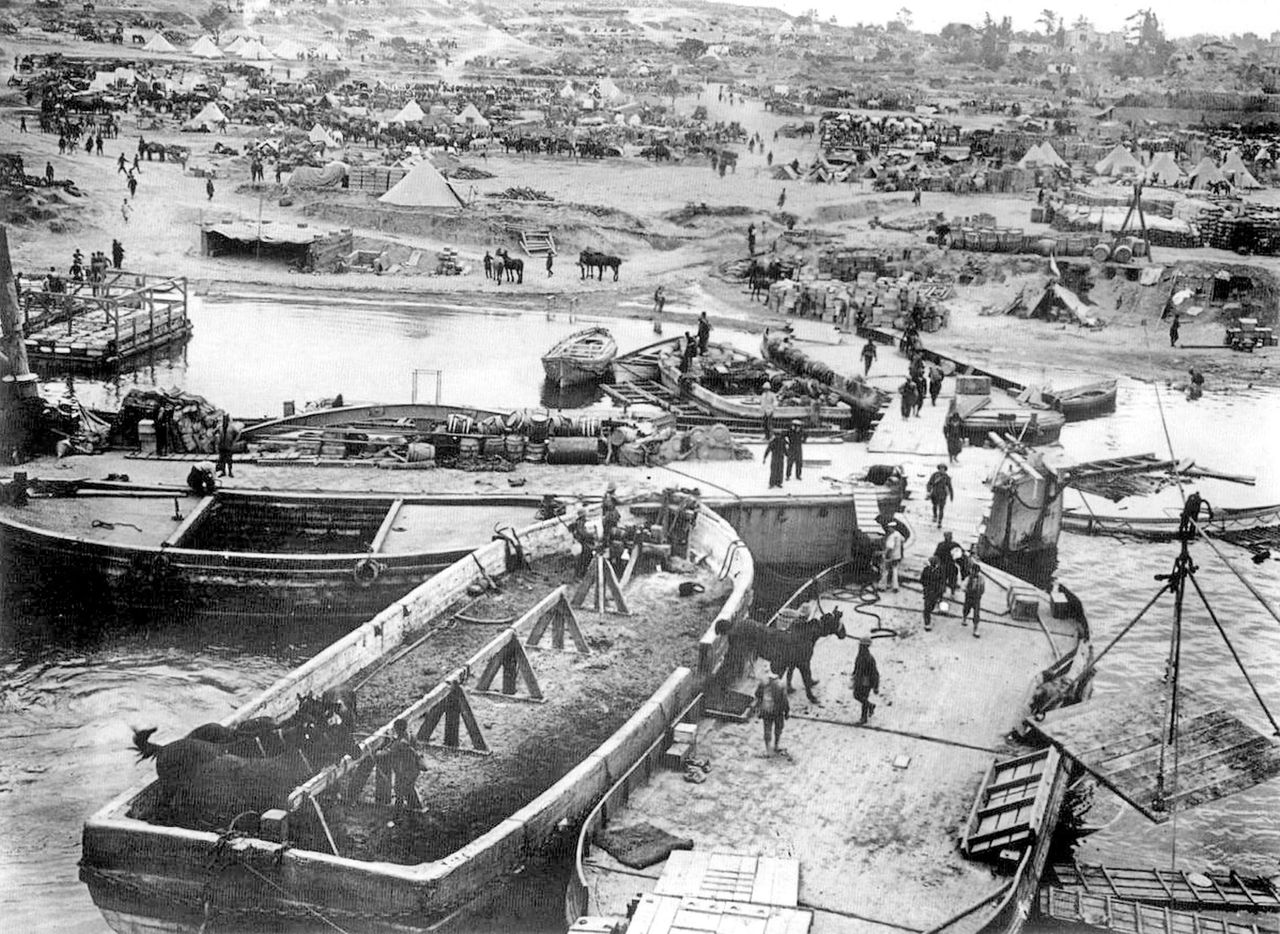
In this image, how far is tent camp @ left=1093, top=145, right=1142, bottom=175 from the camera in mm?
67938

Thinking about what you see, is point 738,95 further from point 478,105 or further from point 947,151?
point 947,151

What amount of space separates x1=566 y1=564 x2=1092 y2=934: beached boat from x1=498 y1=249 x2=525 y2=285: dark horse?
1269 inches

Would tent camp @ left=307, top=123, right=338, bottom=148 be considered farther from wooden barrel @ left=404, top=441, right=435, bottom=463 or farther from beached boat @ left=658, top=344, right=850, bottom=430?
wooden barrel @ left=404, top=441, right=435, bottom=463

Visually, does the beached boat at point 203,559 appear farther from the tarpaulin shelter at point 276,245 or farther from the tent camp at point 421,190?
the tent camp at point 421,190

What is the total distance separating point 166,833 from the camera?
1113cm

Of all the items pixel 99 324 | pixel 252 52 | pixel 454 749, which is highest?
pixel 252 52

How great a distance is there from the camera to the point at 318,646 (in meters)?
20.3

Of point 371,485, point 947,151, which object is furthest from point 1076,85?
point 371,485

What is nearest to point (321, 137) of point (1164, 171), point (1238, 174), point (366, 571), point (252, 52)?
point (252, 52)

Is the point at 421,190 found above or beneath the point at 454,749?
above

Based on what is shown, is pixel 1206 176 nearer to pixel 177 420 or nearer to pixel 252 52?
pixel 177 420

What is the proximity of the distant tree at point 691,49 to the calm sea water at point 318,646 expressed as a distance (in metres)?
105

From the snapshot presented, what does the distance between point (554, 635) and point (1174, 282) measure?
35255mm

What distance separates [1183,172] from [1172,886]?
2533 inches
